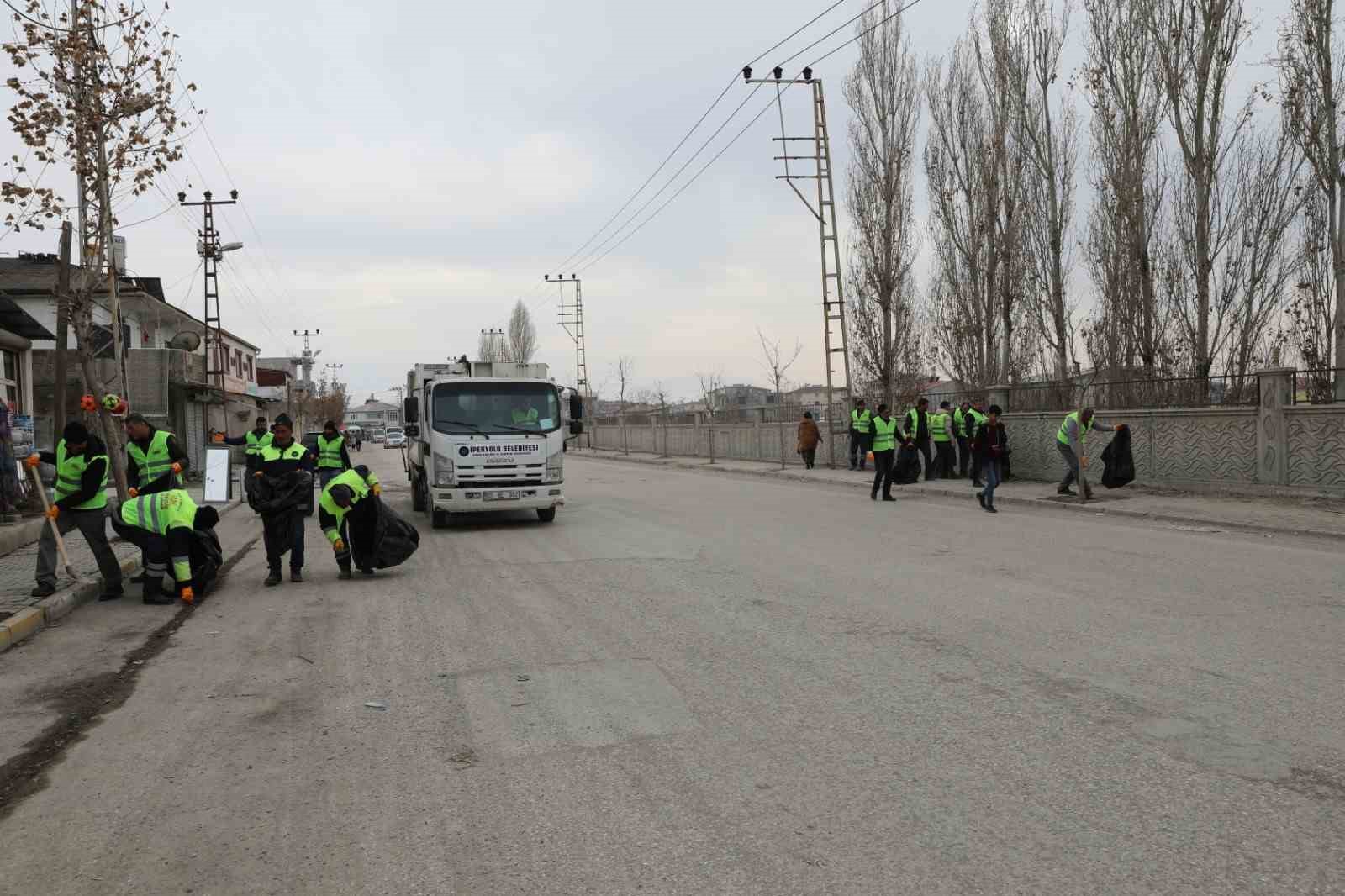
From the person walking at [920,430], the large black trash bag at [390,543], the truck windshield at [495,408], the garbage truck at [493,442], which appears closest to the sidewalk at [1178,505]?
the person walking at [920,430]

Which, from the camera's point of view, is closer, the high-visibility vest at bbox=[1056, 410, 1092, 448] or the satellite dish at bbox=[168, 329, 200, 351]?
the high-visibility vest at bbox=[1056, 410, 1092, 448]

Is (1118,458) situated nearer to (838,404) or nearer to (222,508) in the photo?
(838,404)

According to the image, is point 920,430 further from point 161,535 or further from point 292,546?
point 161,535

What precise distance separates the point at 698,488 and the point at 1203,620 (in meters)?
16.9

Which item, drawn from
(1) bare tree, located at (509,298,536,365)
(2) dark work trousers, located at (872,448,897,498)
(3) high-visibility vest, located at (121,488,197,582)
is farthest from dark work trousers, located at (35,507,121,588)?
(1) bare tree, located at (509,298,536,365)

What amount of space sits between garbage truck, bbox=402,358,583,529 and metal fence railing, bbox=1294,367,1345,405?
11178 millimetres

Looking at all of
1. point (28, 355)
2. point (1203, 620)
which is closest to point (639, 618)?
point (1203, 620)

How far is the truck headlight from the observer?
15.2 m

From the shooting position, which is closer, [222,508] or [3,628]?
[3,628]

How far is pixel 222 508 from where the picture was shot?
69.1ft

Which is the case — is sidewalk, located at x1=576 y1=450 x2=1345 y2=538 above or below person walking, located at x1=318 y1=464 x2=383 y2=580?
below

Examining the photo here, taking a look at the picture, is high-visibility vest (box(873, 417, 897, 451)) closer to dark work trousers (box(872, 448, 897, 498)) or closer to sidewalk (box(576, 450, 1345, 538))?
dark work trousers (box(872, 448, 897, 498))

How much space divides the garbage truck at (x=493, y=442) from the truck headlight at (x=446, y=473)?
0.04 ft

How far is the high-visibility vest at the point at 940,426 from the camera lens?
23.0 meters
